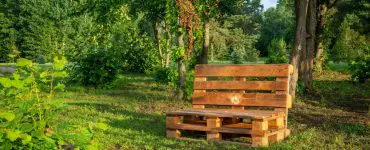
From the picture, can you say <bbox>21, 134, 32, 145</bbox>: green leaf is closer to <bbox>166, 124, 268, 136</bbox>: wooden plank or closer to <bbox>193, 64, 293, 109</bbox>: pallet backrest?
<bbox>166, 124, 268, 136</bbox>: wooden plank

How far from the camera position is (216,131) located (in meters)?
7.36

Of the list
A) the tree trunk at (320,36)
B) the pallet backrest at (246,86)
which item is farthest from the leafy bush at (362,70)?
the pallet backrest at (246,86)

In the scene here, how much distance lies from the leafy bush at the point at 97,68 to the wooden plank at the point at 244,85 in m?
10.1

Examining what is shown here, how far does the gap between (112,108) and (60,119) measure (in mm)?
2347

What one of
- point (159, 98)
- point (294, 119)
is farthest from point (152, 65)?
point (294, 119)

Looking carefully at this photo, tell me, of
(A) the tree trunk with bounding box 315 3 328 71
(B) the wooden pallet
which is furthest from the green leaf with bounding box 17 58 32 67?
(A) the tree trunk with bounding box 315 3 328 71

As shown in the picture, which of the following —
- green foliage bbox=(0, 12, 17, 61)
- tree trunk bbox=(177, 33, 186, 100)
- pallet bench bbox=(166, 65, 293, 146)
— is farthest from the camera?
green foliage bbox=(0, 12, 17, 61)

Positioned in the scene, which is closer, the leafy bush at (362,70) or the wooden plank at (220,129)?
the wooden plank at (220,129)

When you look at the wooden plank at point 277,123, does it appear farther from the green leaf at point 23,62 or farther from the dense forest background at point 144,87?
the green leaf at point 23,62

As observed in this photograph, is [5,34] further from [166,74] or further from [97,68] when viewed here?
[166,74]

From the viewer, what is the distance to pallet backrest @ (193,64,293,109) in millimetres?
7742

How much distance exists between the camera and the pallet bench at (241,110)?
7.13m

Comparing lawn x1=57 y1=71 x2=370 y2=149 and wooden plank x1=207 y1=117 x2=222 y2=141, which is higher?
wooden plank x1=207 y1=117 x2=222 y2=141

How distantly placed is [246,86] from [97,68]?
1110 cm
